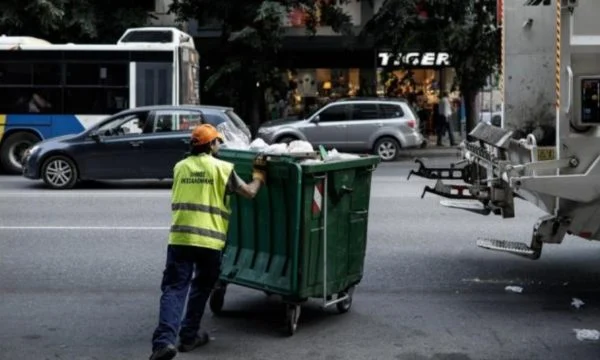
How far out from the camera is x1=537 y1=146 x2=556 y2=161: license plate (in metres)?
7.91

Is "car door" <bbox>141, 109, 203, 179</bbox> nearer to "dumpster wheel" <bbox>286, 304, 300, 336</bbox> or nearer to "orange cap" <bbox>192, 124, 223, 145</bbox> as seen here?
"dumpster wheel" <bbox>286, 304, 300, 336</bbox>

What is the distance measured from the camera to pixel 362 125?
77.2 ft

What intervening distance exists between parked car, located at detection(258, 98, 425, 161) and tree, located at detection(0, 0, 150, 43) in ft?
18.0

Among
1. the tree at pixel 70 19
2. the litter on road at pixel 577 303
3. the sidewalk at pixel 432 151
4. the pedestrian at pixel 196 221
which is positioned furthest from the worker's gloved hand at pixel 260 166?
the tree at pixel 70 19

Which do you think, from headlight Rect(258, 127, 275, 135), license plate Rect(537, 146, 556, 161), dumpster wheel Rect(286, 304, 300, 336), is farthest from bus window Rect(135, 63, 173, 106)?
dumpster wheel Rect(286, 304, 300, 336)

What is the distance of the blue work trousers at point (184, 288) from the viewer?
20.9 feet

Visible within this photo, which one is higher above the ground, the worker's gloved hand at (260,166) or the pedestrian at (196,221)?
the worker's gloved hand at (260,166)

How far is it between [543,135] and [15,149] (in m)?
14.2

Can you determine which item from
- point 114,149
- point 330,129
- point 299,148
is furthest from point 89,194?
point 299,148

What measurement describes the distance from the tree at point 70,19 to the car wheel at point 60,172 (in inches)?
332

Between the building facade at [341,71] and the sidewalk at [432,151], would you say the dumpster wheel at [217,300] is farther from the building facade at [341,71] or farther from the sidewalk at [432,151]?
the building facade at [341,71]

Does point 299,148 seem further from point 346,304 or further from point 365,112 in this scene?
point 365,112

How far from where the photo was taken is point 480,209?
357 inches

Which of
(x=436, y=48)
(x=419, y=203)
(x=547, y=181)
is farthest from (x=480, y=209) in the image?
(x=436, y=48)
